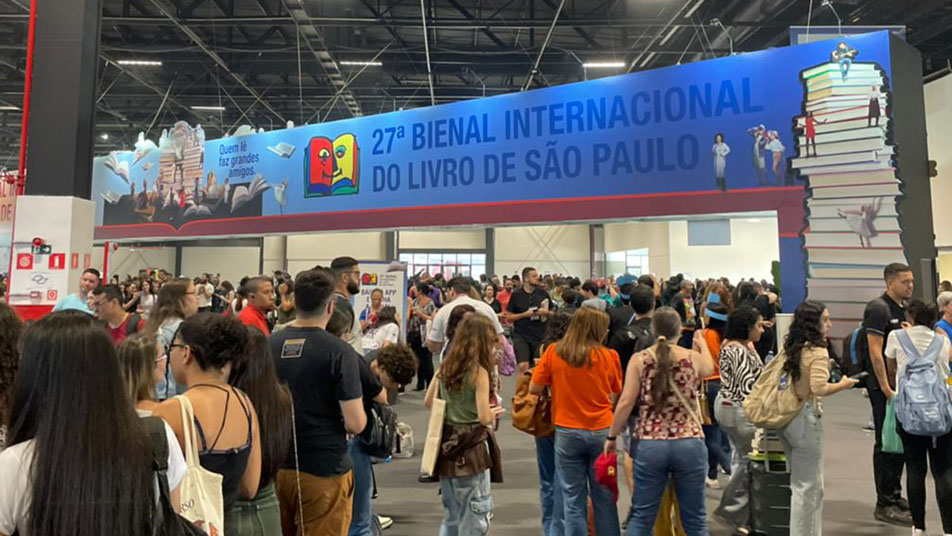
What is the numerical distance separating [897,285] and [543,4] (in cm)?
1139

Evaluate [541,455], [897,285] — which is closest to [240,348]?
[541,455]

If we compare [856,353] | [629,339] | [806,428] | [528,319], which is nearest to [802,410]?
[806,428]

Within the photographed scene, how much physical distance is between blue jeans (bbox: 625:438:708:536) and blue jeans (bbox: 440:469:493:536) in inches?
27.5

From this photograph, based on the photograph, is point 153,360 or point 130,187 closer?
point 153,360

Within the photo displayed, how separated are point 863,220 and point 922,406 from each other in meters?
4.88

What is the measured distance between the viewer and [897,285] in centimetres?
400

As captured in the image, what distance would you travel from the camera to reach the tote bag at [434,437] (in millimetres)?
2832

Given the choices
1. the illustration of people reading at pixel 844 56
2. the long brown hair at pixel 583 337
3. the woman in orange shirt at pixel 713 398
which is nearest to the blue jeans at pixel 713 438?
the woman in orange shirt at pixel 713 398

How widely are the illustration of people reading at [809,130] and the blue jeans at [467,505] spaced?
22.0 feet

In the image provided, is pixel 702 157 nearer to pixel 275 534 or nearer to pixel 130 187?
pixel 275 534

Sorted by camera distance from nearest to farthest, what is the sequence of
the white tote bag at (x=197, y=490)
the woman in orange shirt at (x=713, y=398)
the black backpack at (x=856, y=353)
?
the white tote bag at (x=197, y=490) → the black backpack at (x=856, y=353) → the woman in orange shirt at (x=713, y=398)

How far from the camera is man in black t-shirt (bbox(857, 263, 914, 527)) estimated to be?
385cm

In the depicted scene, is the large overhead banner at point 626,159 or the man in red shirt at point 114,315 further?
the large overhead banner at point 626,159

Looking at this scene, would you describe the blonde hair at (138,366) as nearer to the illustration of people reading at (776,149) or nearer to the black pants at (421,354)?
the black pants at (421,354)
